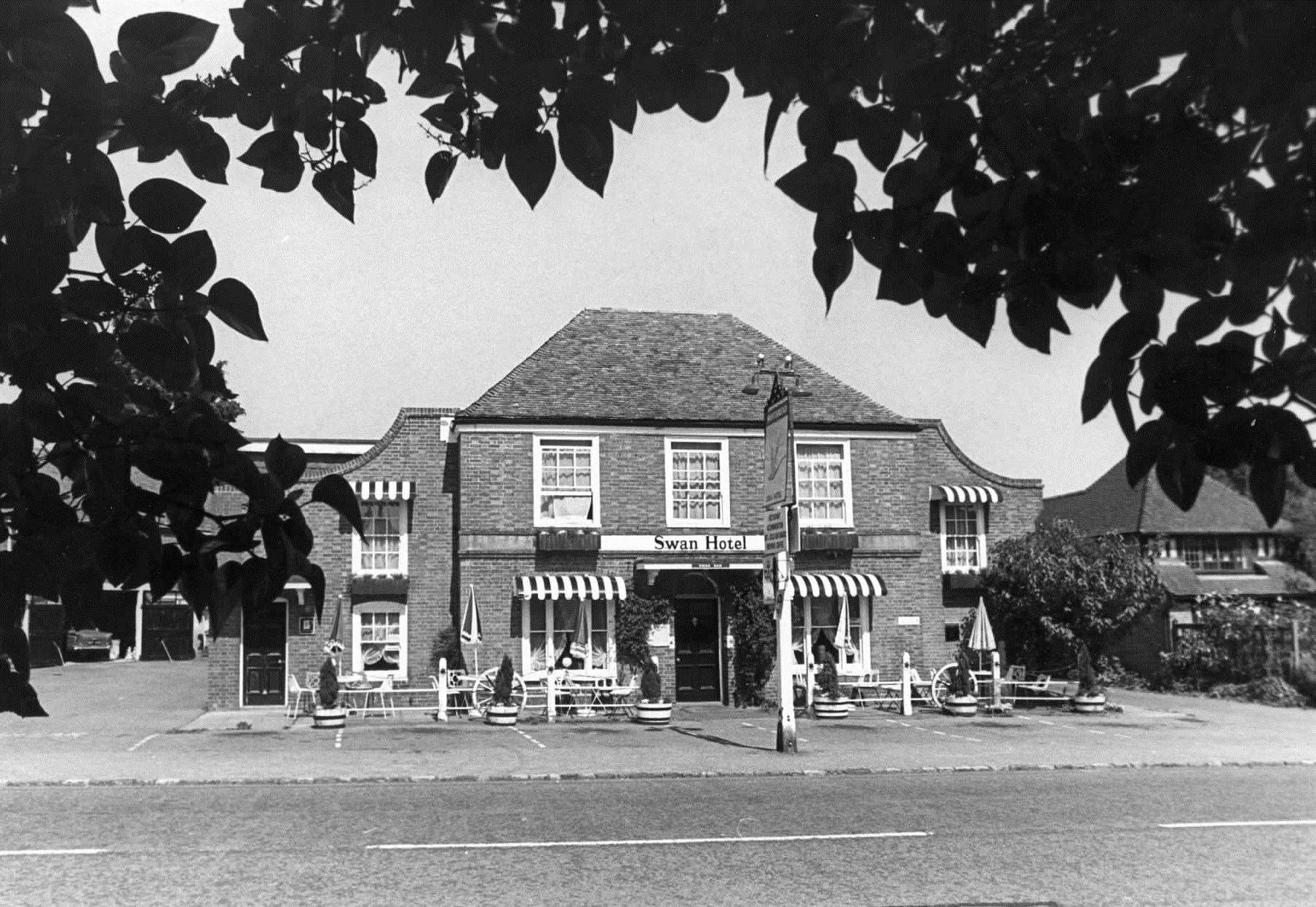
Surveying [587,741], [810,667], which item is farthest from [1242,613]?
[587,741]

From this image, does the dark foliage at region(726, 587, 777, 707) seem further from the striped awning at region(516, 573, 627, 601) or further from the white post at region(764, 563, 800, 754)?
the white post at region(764, 563, 800, 754)

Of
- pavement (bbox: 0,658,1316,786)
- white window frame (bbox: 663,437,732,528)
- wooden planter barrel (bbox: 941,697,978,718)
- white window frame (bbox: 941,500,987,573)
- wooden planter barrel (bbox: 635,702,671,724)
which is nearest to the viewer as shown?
pavement (bbox: 0,658,1316,786)

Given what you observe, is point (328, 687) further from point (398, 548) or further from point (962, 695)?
point (962, 695)

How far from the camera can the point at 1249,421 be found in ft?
7.78

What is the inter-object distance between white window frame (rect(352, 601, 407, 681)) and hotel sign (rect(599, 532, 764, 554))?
4289mm

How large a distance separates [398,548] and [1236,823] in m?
17.7

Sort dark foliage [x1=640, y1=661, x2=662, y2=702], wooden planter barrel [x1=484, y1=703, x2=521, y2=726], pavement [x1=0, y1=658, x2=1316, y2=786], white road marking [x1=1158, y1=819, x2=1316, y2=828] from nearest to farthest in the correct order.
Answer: white road marking [x1=1158, y1=819, x2=1316, y2=828], pavement [x1=0, y1=658, x2=1316, y2=786], wooden planter barrel [x1=484, y1=703, x2=521, y2=726], dark foliage [x1=640, y1=661, x2=662, y2=702]

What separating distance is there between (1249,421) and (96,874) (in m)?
10.1

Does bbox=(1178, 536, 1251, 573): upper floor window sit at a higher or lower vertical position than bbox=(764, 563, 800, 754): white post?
higher

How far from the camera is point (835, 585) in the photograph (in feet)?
86.7

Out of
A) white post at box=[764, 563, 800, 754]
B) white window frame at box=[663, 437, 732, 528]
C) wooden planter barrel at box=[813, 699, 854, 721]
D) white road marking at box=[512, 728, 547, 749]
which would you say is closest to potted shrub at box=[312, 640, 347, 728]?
white road marking at box=[512, 728, 547, 749]

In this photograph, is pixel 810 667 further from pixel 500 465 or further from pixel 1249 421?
pixel 1249 421

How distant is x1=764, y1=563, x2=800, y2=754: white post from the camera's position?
63.0ft

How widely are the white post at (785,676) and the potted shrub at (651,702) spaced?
4269 millimetres
